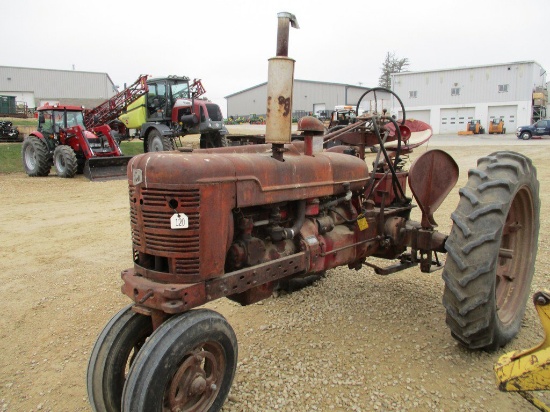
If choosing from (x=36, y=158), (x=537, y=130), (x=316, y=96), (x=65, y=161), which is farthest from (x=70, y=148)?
(x=316, y=96)

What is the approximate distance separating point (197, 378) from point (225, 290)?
0.45 meters

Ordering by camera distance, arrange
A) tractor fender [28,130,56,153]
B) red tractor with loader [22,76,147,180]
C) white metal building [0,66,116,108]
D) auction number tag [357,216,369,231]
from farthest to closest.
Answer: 1. white metal building [0,66,116,108]
2. tractor fender [28,130,56,153]
3. red tractor with loader [22,76,147,180]
4. auction number tag [357,216,369,231]

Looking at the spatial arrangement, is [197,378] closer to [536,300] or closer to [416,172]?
[536,300]

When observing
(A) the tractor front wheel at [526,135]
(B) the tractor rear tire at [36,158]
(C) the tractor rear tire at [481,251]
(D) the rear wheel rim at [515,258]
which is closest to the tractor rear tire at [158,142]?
(B) the tractor rear tire at [36,158]

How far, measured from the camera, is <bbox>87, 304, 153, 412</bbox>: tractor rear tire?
2342mm

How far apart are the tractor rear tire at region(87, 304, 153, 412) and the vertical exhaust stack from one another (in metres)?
1.32

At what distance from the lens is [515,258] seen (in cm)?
368

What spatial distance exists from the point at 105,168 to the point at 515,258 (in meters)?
10.9

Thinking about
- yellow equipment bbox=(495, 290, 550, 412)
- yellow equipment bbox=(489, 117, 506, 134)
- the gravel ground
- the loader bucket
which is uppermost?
yellow equipment bbox=(489, 117, 506, 134)

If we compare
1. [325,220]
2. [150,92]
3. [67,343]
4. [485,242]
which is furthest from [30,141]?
[485,242]

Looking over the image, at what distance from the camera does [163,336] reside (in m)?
2.14

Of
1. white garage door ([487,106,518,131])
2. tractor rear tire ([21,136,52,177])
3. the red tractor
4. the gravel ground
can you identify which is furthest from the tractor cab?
white garage door ([487,106,518,131])

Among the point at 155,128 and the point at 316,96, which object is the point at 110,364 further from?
the point at 316,96

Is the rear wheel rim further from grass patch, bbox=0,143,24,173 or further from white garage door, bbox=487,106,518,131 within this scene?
white garage door, bbox=487,106,518,131
